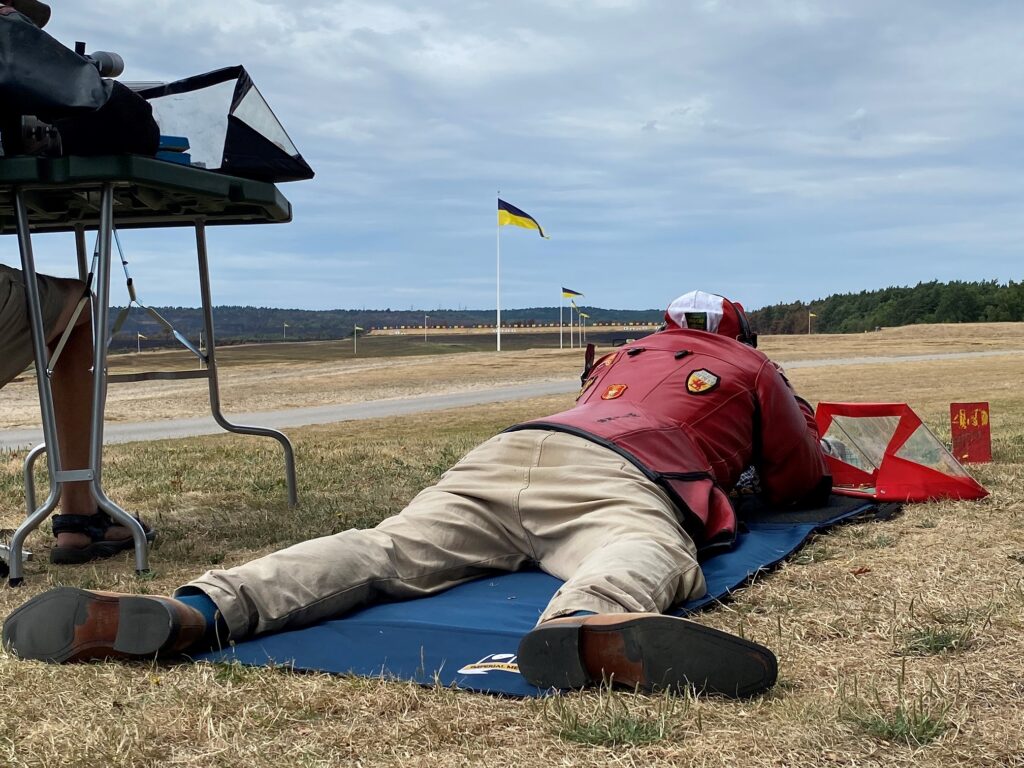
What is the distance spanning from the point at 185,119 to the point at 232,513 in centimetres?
195

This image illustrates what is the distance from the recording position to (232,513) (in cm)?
552

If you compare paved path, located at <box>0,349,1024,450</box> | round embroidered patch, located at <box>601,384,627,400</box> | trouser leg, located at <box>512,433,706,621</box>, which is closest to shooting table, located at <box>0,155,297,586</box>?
trouser leg, located at <box>512,433,706,621</box>

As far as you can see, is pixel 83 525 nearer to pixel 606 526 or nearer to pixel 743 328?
pixel 606 526

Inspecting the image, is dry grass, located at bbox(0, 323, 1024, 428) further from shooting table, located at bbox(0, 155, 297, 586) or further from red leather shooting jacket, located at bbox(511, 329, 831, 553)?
red leather shooting jacket, located at bbox(511, 329, 831, 553)

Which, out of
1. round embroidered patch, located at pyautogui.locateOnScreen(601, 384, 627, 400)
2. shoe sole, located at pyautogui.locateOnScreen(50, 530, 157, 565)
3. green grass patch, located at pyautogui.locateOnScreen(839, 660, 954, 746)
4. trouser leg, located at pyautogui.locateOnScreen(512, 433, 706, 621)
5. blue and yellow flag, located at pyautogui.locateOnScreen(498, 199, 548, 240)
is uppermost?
blue and yellow flag, located at pyautogui.locateOnScreen(498, 199, 548, 240)

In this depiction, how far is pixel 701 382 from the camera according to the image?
4.16m

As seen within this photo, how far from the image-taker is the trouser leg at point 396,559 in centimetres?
291

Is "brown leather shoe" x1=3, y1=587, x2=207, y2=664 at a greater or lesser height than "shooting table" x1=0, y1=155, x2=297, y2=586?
lesser

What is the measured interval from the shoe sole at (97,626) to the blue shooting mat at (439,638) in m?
0.16

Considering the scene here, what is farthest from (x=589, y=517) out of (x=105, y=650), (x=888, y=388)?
(x=888, y=388)

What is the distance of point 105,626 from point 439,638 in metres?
0.83

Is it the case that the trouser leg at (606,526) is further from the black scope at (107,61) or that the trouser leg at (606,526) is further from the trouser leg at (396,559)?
the black scope at (107,61)

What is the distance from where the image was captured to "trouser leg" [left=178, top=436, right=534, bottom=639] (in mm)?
2910

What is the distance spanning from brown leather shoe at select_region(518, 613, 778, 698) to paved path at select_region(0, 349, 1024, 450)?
10.4 metres
